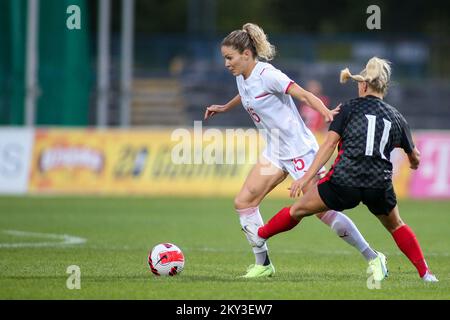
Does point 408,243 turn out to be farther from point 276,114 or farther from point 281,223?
point 276,114

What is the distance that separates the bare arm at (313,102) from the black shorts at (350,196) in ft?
1.83

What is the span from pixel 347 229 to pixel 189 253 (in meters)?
2.78

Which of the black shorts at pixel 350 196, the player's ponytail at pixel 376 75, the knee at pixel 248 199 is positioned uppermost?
the player's ponytail at pixel 376 75

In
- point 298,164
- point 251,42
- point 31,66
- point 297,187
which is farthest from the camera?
point 31,66

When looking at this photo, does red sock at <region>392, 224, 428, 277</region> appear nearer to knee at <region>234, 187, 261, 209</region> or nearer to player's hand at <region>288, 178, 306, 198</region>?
player's hand at <region>288, 178, 306, 198</region>

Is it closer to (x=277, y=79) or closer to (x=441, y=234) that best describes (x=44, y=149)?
(x=441, y=234)

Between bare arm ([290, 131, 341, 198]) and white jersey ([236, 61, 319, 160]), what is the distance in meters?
0.85

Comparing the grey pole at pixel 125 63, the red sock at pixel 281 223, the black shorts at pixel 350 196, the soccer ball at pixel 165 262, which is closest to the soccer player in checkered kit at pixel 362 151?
the black shorts at pixel 350 196

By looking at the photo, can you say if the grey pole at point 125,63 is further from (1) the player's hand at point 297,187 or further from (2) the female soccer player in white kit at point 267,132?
(1) the player's hand at point 297,187

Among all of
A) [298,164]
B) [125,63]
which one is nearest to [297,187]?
[298,164]

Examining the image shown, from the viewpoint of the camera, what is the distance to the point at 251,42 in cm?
930

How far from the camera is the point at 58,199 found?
63.8ft

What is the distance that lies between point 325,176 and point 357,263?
2.26 meters

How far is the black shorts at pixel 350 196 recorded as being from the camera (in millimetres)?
8430
